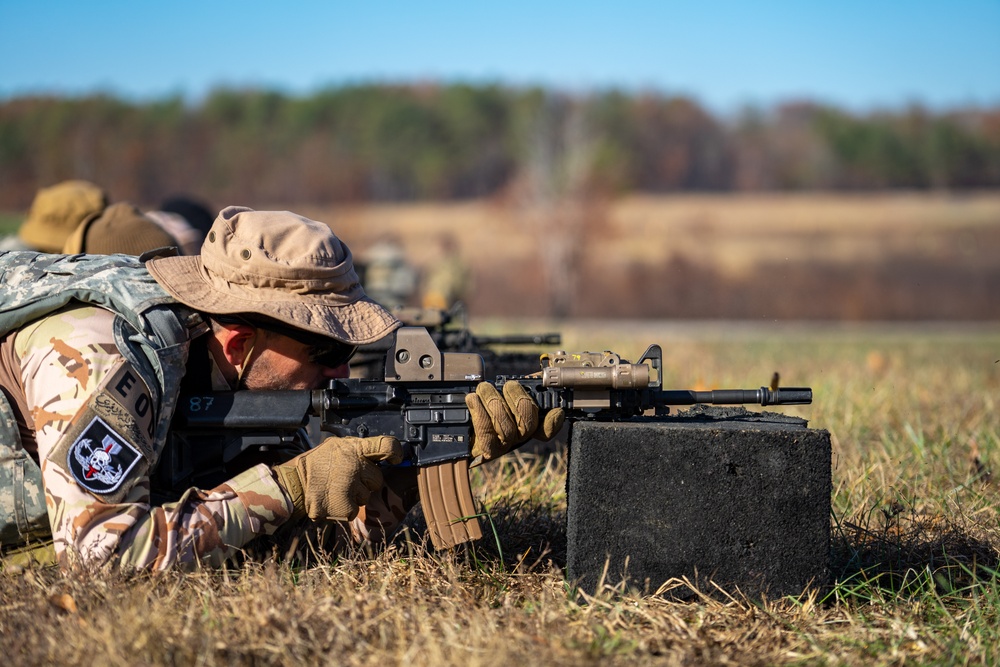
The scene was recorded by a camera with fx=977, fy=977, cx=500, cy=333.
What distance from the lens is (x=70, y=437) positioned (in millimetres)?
3100

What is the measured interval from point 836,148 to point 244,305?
62.2 metres

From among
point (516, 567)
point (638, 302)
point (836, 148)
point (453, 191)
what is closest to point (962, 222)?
point (836, 148)

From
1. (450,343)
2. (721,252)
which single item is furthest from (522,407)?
(721,252)

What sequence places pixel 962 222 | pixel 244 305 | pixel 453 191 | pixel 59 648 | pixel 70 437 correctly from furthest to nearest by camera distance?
pixel 453 191 < pixel 962 222 < pixel 244 305 < pixel 70 437 < pixel 59 648

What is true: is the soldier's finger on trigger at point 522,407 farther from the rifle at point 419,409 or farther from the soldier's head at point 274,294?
the soldier's head at point 274,294

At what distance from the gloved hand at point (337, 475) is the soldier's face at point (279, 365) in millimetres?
322

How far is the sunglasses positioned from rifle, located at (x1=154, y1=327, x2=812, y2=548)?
0.16m

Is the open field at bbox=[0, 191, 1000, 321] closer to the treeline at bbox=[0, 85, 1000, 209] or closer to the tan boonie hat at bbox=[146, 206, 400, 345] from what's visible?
the treeline at bbox=[0, 85, 1000, 209]

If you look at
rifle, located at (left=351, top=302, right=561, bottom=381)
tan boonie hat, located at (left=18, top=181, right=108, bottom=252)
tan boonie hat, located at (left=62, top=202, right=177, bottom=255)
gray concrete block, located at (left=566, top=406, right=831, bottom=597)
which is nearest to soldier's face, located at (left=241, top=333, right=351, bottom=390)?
gray concrete block, located at (left=566, top=406, right=831, bottom=597)

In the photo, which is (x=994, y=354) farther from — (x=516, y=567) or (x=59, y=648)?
(x=59, y=648)

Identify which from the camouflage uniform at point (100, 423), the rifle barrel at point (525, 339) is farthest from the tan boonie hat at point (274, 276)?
the rifle barrel at point (525, 339)

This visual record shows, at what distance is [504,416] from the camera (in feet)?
11.5

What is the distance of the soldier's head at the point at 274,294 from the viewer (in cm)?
349

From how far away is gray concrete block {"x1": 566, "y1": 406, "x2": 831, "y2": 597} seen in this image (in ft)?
11.4
